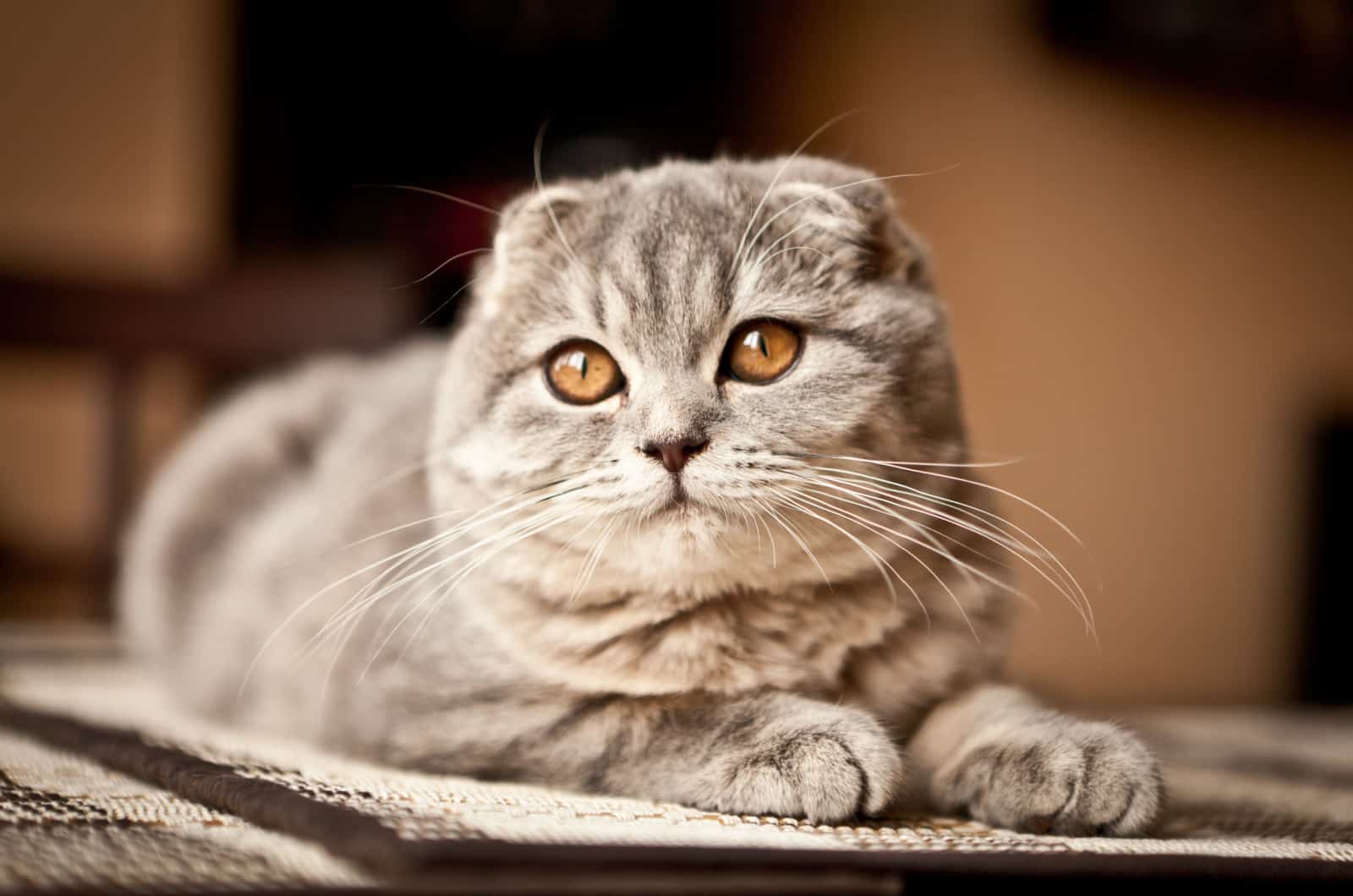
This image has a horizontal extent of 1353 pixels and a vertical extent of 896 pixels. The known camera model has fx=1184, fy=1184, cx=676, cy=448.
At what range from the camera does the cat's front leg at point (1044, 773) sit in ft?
2.99

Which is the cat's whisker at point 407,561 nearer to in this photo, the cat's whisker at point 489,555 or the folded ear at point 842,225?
the cat's whisker at point 489,555

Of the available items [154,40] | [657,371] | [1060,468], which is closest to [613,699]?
[657,371]

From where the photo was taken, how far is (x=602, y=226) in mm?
1227

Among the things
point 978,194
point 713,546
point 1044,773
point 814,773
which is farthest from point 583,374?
point 978,194

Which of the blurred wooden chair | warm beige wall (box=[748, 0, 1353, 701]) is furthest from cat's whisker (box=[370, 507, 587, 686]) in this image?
warm beige wall (box=[748, 0, 1353, 701])

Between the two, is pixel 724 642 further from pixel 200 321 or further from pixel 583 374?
pixel 200 321

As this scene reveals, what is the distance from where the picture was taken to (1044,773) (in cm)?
93

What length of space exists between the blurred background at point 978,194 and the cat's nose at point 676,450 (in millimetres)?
1857

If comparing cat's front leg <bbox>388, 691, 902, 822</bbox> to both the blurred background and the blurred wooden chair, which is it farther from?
the blurred background

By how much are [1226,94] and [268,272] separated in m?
2.87

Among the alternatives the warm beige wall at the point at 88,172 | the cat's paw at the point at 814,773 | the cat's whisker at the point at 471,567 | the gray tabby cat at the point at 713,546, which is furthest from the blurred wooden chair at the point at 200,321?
the cat's paw at the point at 814,773

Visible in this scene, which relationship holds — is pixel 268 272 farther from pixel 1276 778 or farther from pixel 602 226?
pixel 1276 778

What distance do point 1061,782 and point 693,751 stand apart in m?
0.30

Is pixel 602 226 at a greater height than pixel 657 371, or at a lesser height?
greater
